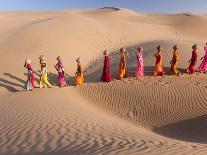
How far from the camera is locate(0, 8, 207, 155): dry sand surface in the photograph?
10531 millimetres

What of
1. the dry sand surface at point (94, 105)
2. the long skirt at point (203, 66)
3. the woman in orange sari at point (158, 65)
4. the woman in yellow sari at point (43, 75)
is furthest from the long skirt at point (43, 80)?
the long skirt at point (203, 66)

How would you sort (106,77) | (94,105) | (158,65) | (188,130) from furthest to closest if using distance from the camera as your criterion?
(158,65) < (106,77) < (94,105) < (188,130)

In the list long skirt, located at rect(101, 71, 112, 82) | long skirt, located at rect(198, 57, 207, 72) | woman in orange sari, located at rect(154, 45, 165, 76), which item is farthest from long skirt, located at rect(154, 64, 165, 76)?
long skirt, located at rect(101, 71, 112, 82)

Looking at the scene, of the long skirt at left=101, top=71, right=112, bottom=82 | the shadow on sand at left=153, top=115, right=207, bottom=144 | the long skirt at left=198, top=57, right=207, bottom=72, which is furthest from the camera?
the long skirt at left=198, top=57, right=207, bottom=72

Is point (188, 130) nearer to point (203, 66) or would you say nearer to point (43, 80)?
point (203, 66)

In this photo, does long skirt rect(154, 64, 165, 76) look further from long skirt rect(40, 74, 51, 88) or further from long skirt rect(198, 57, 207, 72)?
long skirt rect(40, 74, 51, 88)

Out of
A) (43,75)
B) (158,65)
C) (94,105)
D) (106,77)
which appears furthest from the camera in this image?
(158,65)

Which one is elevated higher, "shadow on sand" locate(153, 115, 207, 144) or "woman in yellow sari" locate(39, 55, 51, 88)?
"woman in yellow sari" locate(39, 55, 51, 88)

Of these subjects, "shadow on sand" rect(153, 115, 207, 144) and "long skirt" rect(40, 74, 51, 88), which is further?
"long skirt" rect(40, 74, 51, 88)

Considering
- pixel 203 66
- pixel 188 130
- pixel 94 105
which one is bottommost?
pixel 188 130

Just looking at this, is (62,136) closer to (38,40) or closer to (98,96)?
(98,96)

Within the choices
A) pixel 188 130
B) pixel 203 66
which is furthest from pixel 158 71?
pixel 188 130

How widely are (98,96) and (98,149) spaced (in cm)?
823

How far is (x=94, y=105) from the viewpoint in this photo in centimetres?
1698
